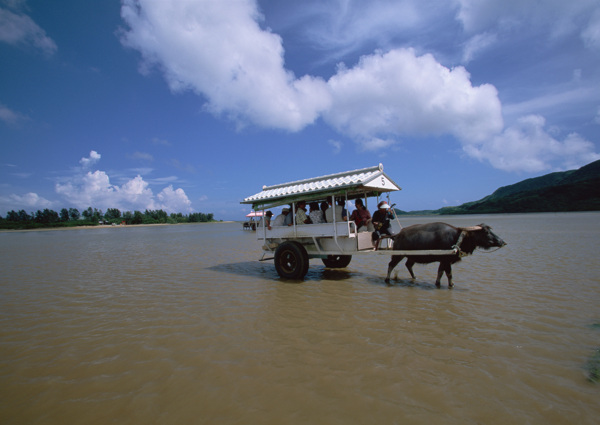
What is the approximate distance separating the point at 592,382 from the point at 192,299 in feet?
22.1

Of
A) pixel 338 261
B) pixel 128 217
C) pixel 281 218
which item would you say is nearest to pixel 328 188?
pixel 281 218

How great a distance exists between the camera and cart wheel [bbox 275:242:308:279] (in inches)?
325

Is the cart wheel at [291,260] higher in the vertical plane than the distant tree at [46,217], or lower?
lower

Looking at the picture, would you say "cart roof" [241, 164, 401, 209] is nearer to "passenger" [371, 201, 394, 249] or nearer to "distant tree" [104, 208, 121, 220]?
"passenger" [371, 201, 394, 249]

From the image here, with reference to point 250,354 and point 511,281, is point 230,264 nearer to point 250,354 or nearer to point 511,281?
point 250,354

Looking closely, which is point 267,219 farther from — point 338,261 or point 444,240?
point 444,240

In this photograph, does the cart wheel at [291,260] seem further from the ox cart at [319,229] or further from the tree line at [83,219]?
the tree line at [83,219]

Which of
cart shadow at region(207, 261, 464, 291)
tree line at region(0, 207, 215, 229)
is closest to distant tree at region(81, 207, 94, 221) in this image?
tree line at region(0, 207, 215, 229)

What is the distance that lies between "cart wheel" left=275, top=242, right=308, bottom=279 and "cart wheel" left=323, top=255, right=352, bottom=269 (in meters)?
1.69

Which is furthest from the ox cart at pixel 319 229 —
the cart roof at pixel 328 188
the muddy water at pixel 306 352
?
the muddy water at pixel 306 352

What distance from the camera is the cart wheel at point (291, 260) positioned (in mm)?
8266

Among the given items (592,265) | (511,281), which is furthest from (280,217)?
(592,265)

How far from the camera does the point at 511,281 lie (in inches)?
299

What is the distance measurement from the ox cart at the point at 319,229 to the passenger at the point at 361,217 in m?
0.21
